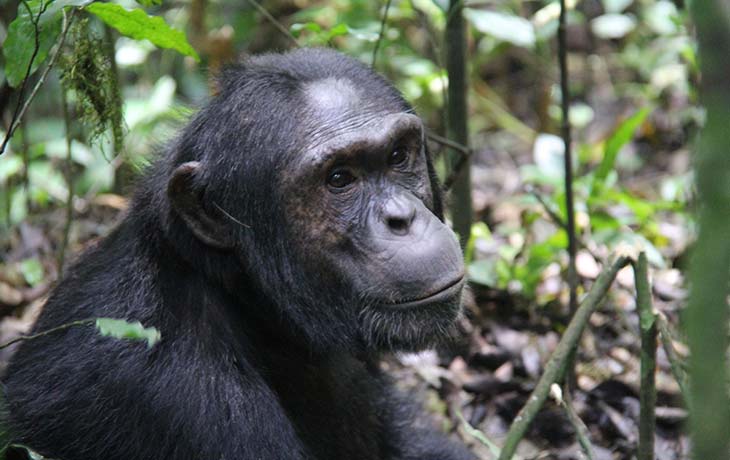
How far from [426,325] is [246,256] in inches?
37.1

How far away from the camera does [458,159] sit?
652cm

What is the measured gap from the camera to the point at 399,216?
14.6ft

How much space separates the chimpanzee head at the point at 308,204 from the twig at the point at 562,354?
1.66 ft

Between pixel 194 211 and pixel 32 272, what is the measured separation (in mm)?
3231

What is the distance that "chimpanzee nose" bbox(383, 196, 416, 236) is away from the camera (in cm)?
443

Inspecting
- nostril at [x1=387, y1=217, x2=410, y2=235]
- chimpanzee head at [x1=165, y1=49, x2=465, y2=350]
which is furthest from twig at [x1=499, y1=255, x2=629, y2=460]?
nostril at [x1=387, y1=217, x2=410, y2=235]

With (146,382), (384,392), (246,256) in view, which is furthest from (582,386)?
(146,382)

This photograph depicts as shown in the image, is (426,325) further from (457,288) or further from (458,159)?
(458,159)

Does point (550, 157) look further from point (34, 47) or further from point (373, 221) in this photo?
point (34, 47)

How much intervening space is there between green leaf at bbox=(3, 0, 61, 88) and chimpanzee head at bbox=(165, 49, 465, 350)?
0.80 metres

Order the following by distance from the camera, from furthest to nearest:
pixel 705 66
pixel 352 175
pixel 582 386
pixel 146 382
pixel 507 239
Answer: pixel 507 239
pixel 582 386
pixel 352 175
pixel 146 382
pixel 705 66

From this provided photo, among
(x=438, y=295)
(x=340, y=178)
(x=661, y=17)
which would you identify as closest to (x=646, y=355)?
(x=438, y=295)

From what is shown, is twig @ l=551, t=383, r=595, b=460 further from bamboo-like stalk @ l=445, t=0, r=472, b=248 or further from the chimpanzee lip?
bamboo-like stalk @ l=445, t=0, r=472, b=248

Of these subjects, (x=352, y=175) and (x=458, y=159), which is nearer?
(x=352, y=175)
